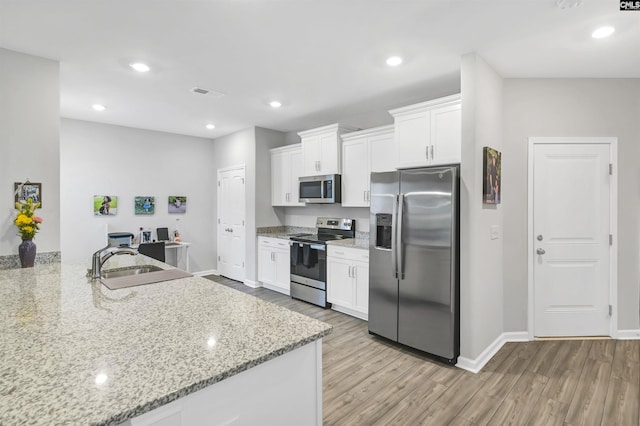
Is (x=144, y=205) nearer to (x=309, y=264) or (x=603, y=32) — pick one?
(x=309, y=264)

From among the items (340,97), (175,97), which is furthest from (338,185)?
(175,97)

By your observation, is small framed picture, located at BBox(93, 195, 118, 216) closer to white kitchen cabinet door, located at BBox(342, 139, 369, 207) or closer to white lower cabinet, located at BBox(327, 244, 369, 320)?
white lower cabinet, located at BBox(327, 244, 369, 320)

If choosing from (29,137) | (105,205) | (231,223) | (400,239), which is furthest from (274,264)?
(29,137)

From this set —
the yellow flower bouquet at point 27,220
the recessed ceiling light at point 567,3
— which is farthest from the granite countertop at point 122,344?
the recessed ceiling light at point 567,3

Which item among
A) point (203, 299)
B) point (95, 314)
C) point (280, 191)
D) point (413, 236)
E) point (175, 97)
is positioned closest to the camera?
point (95, 314)

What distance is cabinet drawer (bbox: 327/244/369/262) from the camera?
371 cm

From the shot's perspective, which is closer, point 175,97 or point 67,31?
point 67,31

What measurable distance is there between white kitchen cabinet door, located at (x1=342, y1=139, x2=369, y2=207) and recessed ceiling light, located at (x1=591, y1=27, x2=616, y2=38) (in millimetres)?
2273

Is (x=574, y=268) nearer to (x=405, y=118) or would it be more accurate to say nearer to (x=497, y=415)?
(x=497, y=415)

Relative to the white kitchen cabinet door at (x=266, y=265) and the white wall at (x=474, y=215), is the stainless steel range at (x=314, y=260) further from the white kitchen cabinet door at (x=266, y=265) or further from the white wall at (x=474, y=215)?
the white wall at (x=474, y=215)

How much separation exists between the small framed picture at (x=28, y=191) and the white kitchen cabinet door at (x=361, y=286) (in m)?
3.13

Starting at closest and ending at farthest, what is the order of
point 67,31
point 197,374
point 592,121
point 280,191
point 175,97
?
1. point 197,374
2. point 67,31
3. point 592,121
4. point 175,97
5. point 280,191

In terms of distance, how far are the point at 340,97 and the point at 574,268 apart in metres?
3.10

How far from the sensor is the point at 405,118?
3.36 meters
